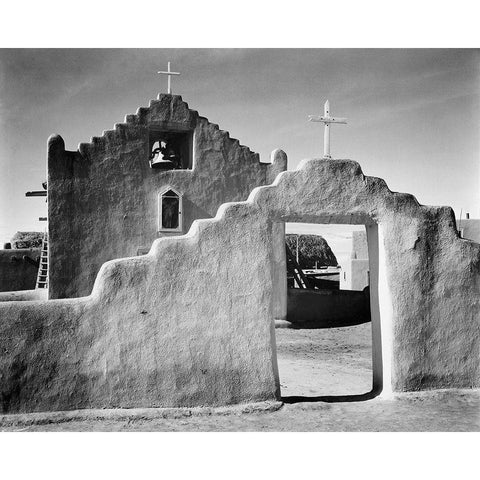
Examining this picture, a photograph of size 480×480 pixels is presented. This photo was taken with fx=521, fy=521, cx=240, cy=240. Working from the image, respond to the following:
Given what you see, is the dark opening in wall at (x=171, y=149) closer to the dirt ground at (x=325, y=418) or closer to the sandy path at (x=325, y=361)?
the sandy path at (x=325, y=361)

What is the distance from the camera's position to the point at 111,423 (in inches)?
213

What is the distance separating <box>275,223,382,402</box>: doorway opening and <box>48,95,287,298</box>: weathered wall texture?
2865 millimetres

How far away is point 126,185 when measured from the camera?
12.2 m

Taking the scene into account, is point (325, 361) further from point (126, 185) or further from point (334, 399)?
point (126, 185)

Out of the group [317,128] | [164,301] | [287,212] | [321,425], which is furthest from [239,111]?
[321,425]

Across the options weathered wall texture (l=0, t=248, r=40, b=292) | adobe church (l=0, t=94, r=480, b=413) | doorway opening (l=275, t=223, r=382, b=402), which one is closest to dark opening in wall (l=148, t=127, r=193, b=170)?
doorway opening (l=275, t=223, r=382, b=402)

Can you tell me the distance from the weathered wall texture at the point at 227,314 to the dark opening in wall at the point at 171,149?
693cm

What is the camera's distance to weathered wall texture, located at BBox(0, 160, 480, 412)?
5.39 meters

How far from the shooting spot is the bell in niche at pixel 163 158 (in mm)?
12477

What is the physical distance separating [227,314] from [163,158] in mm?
8052

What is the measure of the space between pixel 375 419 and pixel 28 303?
12.9ft

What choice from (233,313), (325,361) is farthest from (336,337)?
(233,313)

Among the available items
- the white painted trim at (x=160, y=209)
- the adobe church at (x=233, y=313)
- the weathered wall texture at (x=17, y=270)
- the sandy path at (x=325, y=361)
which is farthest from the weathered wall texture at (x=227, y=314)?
the weathered wall texture at (x=17, y=270)

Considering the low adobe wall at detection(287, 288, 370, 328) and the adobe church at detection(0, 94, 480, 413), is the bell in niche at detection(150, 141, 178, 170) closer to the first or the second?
the low adobe wall at detection(287, 288, 370, 328)
